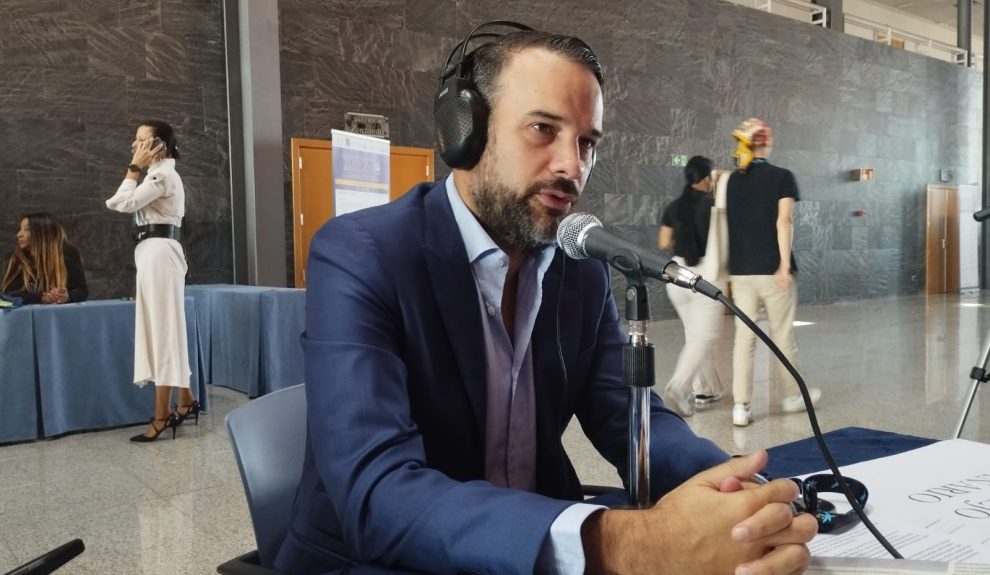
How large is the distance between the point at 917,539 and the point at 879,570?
0.29m

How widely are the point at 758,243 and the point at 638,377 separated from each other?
3.82m

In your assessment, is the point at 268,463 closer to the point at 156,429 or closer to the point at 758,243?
the point at 156,429

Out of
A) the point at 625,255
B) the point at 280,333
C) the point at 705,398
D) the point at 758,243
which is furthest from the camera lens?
the point at 280,333

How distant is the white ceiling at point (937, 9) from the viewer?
15.8m

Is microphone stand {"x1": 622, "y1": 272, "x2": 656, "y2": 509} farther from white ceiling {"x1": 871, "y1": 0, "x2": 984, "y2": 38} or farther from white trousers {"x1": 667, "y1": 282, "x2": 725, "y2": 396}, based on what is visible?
white ceiling {"x1": 871, "y1": 0, "x2": 984, "y2": 38}

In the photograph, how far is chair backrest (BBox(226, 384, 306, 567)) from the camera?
1236mm

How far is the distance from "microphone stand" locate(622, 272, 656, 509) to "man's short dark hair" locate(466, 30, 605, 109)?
Answer: 377 mm

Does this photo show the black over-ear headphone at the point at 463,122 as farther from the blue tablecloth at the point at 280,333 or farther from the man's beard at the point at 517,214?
the blue tablecloth at the point at 280,333

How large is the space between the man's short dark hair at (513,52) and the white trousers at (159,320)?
3.76 metres

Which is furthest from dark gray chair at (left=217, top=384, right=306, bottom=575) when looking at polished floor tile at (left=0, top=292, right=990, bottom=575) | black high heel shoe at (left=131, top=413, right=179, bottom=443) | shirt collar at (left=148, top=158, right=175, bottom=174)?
shirt collar at (left=148, top=158, right=175, bottom=174)

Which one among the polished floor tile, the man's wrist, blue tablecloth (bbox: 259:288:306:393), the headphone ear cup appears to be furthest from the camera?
blue tablecloth (bbox: 259:288:306:393)

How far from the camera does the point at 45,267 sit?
4.95m

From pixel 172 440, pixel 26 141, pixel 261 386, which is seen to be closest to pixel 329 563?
pixel 172 440

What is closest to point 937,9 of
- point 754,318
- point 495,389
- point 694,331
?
point 754,318
